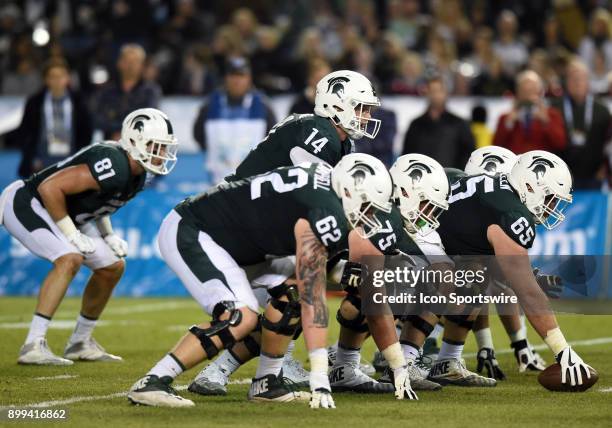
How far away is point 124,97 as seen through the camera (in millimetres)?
13109

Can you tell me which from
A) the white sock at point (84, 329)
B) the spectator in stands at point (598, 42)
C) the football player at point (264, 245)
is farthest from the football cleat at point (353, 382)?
the spectator in stands at point (598, 42)

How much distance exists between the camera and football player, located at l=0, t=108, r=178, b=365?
28.0ft

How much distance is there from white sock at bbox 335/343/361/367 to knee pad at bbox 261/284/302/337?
0.75 m

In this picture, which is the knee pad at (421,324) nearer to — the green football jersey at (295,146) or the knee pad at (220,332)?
the green football jersey at (295,146)

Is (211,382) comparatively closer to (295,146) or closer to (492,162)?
(295,146)

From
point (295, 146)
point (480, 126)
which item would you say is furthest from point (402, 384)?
point (480, 126)

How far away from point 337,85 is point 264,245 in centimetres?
154

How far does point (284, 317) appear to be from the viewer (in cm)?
698

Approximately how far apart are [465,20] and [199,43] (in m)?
3.69

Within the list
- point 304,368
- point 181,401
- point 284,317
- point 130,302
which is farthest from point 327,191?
point 130,302

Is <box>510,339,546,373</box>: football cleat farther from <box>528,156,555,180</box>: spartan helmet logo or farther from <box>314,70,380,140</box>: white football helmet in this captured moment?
<box>314,70,380,140</box>: white football helmet

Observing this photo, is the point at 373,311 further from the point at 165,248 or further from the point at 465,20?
the point at 465,20

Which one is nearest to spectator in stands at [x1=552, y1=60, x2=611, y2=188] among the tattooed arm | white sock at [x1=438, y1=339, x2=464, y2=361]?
white sock at [x1=438, y1=339, x2=464, y2=361]

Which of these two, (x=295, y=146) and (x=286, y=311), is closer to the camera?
(x=286, y=311)
